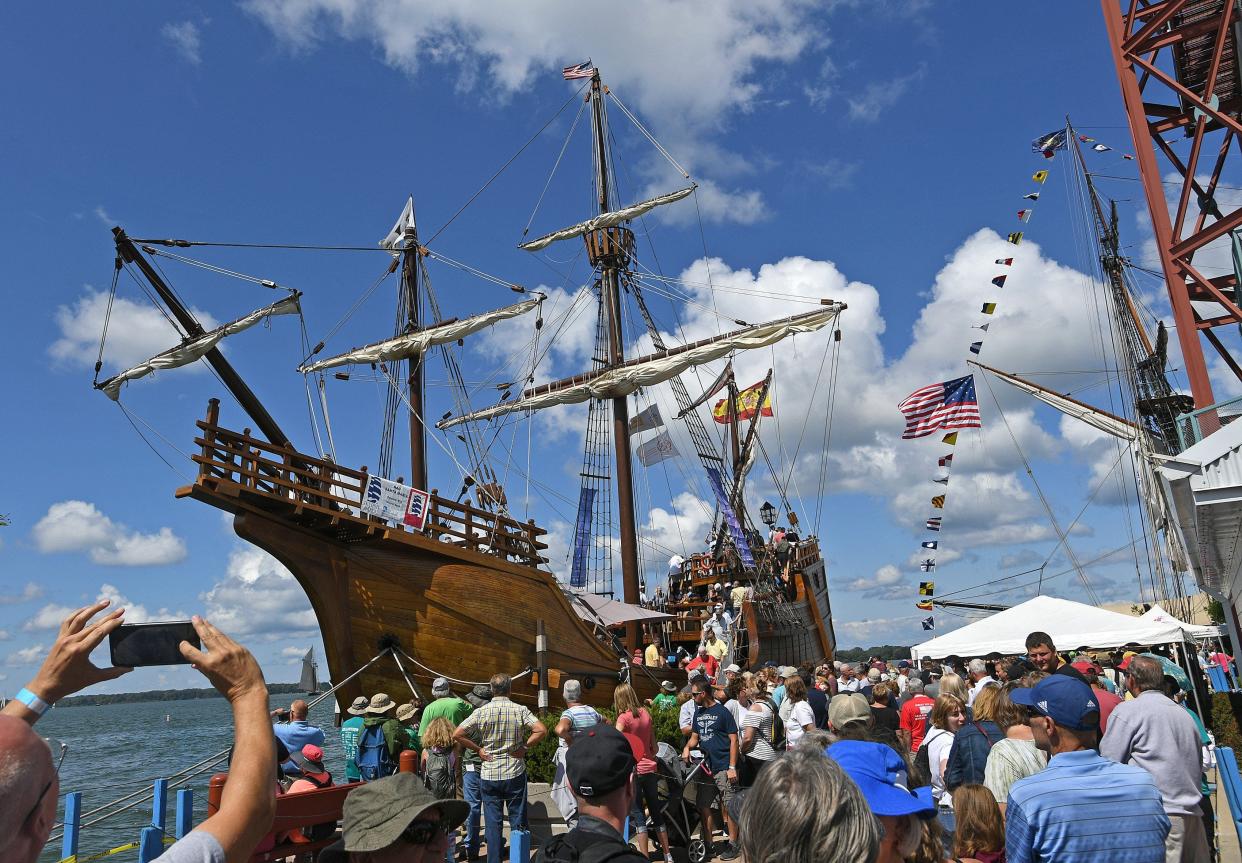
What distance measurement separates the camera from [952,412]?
22.1m

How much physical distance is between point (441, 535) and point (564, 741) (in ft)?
25.5

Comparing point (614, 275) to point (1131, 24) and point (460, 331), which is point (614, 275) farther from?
point (1131, 24)

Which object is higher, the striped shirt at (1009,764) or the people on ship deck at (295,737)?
the people on ship deck at (295,737)

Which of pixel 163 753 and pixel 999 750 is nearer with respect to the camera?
pixel 999 750

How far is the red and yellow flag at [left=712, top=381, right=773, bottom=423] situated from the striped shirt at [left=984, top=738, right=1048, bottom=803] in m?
32.5

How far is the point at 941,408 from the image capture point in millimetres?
22344

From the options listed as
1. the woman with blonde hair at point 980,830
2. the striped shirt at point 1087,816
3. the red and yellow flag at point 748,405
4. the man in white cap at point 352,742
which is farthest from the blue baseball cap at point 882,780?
the red and yellow flag at point 748,405

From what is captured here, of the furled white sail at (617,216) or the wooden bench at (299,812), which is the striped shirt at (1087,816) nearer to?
the wooden bench at (299,812)

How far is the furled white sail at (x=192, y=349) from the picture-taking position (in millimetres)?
16891

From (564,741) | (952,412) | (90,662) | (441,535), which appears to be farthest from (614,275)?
(90,662)

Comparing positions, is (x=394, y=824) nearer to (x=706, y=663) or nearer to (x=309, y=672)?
(x=309, y=672)

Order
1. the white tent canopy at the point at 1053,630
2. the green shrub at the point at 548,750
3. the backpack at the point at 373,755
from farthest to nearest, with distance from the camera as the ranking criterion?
1. the white tent canopy at the point at 1053,630
2. the green shrub at the point at 548,750
3. the backpack at the point at 373,755

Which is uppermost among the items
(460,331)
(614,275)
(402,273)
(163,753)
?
(614,275)

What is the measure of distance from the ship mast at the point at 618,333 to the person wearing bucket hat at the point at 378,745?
14027mm
